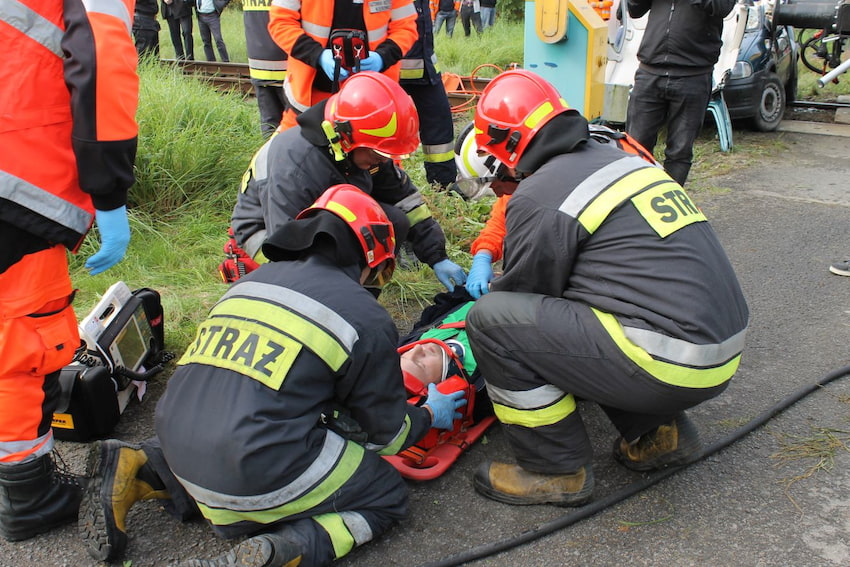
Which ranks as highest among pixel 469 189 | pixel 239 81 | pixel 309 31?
pixel 309 31

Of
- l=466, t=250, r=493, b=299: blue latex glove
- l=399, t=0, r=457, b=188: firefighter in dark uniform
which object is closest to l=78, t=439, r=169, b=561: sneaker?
l=466, t=250, r=493, b=299: blue latex glove

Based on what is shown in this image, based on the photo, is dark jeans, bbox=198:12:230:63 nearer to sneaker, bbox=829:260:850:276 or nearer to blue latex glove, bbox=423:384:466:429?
sneaker, bbox=829:260:850:276

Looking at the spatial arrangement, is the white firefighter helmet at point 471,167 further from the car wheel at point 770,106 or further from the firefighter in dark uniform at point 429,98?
the car wheel at point 770,106

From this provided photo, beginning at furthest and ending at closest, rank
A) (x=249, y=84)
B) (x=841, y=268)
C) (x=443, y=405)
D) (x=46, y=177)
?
(x=249, y=84)
(x=841, y=268)
(x=443, y=405)
(x=46, y=177)

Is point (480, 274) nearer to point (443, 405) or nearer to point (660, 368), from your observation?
point (443, 405)

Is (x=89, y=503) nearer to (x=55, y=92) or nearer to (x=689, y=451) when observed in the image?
(x=55, y=92)

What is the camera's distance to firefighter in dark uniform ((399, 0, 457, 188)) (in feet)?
18.2

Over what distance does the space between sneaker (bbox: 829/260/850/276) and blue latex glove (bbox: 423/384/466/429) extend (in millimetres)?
2915

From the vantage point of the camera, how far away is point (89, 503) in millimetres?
2432

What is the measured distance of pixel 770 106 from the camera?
25.6ft

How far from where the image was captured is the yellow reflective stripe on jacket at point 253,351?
2.24 meters

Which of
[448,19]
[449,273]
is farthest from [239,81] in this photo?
[448,19]

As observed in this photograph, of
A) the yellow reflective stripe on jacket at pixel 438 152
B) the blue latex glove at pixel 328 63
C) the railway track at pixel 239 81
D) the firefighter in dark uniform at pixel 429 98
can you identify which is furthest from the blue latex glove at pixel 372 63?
the railway track at pixel 239 81

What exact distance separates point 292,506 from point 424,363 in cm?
104
